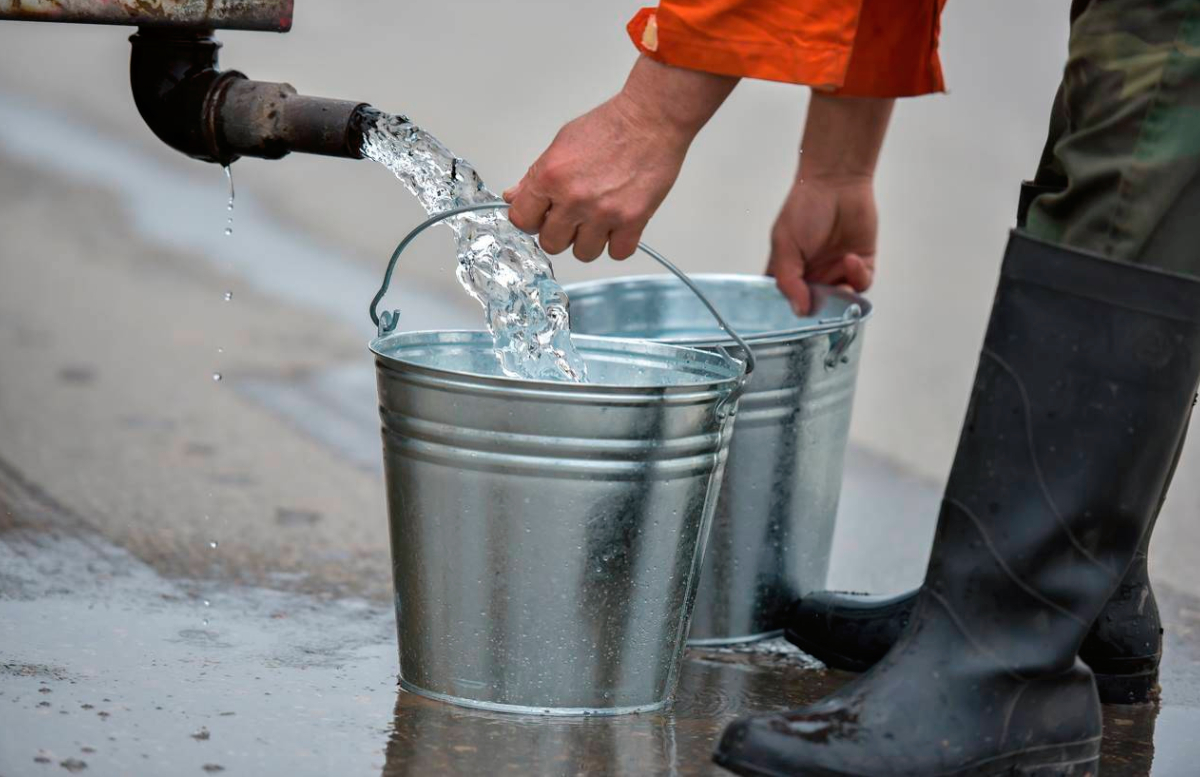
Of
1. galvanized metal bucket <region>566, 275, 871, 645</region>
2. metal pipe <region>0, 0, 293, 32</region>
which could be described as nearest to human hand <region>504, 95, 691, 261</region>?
galvanized metal bucket <region>566, 275, 871, 645</region>

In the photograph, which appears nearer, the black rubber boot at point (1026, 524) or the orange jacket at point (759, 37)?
the black rubber boot at point (1026, 524)

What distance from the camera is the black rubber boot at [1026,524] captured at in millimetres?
1648

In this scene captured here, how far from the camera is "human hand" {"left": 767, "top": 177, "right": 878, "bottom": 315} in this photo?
8.44 feet

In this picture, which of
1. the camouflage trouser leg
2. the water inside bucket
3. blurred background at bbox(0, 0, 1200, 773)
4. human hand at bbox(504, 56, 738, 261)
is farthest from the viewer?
blurred background at bbox(0, 0, 1200, 773)

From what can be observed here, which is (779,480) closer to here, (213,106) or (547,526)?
(547,526)

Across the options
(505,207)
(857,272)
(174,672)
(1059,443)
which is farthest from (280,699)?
(857,272)

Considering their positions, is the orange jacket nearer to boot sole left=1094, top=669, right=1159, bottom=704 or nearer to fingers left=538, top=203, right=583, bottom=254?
fingers left=538, top=203, right=583, bottom=254

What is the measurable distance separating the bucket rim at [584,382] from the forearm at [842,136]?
0.58 m

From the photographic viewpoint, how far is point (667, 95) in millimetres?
1895

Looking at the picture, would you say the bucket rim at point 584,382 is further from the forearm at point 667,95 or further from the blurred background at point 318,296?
the blurred background at point 318,296

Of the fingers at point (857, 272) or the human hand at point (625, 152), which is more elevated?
the human hand at point (625, 152)

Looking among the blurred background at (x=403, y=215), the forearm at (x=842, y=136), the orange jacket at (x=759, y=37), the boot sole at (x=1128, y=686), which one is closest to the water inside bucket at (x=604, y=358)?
the orange jacket at (x=759, y=37)

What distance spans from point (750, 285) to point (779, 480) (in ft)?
1.59

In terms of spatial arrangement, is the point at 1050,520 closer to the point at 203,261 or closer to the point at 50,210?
the point at 203,261
